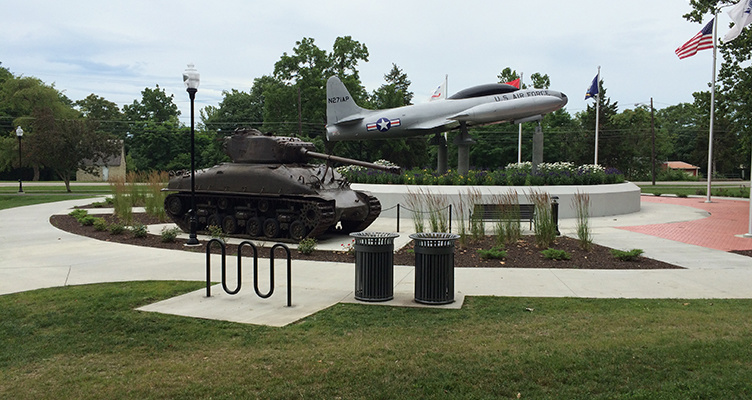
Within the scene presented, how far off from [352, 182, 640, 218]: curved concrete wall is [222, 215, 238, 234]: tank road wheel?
5907 mm

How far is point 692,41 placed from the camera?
2145cm

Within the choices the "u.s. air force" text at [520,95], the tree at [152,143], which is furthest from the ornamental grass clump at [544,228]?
the tree at [152,143]

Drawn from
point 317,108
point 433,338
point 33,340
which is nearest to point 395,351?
point 433,338

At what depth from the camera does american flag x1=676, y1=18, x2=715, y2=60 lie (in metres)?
21.0

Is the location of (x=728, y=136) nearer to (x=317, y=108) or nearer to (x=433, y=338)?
(x=317, y=108)

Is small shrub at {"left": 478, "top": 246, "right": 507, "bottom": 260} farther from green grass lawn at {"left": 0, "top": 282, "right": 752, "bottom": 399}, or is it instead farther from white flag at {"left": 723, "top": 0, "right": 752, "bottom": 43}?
white flag at {"left": 723, "top": 0, "right": 752, "bottom": 43}

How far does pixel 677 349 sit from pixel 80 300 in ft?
21.5

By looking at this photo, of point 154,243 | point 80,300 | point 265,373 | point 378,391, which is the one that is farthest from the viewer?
point 154,243

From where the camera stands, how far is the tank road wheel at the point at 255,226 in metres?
13.0

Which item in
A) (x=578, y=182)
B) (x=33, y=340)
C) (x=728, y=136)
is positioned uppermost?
(x=728, y=136)

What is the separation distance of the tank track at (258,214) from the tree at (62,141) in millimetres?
18036

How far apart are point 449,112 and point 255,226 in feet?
34.3

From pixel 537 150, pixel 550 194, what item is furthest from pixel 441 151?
pixel 550 194

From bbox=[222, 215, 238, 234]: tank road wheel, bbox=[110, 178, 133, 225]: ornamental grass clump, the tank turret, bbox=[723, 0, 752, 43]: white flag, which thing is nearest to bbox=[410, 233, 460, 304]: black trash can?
the tank turret
